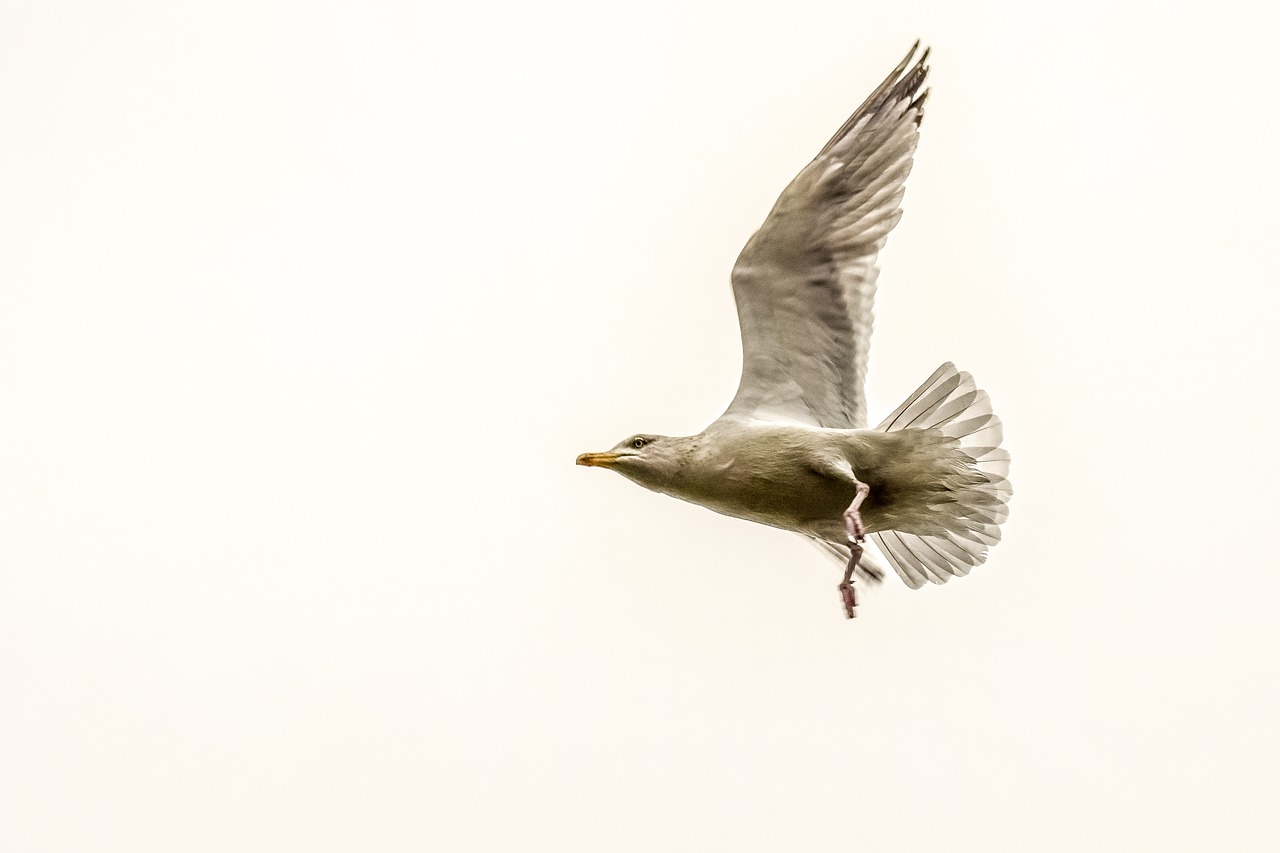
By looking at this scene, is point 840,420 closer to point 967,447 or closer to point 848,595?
point 967,447

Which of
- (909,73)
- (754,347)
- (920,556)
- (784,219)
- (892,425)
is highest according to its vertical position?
(909,73)

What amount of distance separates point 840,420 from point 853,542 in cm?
114

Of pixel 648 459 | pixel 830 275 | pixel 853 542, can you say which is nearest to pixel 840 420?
pixel 830 275

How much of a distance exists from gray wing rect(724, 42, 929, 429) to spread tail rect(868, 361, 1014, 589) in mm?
518

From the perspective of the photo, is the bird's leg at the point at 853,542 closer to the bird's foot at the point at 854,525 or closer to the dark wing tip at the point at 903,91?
the bird's foot at the point at 854,525

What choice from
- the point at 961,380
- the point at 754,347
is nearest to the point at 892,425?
the point at 961,380

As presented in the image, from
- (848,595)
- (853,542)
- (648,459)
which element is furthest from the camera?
(648,459)

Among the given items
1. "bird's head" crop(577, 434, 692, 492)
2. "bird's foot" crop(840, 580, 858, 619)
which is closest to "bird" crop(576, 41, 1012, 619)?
"bird's head" crop(577, 434, 692, 492)

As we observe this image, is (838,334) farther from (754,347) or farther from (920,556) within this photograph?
(920,556)

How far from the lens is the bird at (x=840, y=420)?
251 inches

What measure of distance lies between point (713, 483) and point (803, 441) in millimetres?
393

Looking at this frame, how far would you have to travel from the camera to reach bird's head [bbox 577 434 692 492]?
640 cm

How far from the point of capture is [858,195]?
7.00 metres

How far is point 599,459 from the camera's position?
6492 mm
